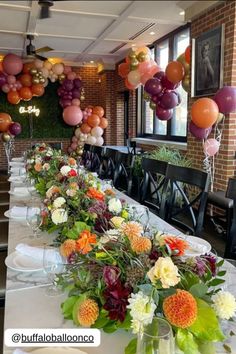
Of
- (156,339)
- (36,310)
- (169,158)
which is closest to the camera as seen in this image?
(156,339)

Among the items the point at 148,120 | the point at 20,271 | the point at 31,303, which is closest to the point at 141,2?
the point at 31,303

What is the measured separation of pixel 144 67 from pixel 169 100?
92 centimetres

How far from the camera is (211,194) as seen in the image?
3.14 metres

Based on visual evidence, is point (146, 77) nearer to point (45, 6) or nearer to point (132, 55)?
point (132, 55)

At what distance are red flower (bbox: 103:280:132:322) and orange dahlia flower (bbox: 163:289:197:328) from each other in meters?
0.11

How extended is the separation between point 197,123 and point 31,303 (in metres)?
2.78

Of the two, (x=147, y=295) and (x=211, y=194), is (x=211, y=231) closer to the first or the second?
(x=211, y=194)

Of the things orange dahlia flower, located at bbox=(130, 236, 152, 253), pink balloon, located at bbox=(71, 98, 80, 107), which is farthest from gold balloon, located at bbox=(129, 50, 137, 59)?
orange dahlia flower, located at bbox=(130, 236, 152, 253)

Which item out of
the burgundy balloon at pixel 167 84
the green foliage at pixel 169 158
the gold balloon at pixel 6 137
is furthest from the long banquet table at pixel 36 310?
the gold balloon at pixel 6 137

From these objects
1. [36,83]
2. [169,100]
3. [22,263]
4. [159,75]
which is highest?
[36,83]

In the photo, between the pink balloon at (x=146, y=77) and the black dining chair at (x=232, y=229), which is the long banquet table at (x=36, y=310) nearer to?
the black dining chair at (x=232, y=229)

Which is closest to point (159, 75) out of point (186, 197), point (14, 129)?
point (186, 197)

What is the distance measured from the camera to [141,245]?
81 centimetres

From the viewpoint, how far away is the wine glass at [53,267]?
978mm
